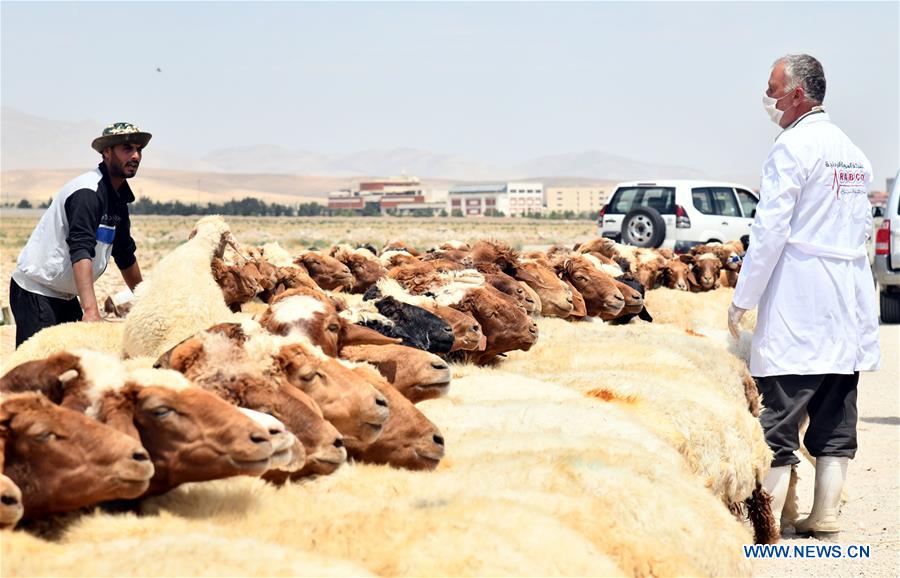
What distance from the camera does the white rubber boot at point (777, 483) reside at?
7.62 meters

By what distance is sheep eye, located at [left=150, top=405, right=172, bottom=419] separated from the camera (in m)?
4.14

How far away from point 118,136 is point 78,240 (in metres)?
0.71

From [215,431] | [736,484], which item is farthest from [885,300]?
[215,431]

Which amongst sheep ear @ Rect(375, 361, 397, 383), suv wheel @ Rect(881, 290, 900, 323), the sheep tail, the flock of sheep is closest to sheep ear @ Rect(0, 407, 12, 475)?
the flock of sheep

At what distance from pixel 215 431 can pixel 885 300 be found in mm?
20229

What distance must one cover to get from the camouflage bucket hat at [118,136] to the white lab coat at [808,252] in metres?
3.86

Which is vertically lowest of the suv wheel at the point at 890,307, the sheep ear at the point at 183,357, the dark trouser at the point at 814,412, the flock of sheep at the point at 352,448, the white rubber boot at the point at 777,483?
the suv wheel at the point at 890,307

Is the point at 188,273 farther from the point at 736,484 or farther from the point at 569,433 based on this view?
the point at 736,484

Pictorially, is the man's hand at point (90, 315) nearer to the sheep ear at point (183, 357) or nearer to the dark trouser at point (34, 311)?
the dark trouser at point (34, 311)

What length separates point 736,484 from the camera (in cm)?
705

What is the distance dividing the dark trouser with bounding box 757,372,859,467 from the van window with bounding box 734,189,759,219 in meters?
16.3

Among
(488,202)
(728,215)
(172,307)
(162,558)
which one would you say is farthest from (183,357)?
(488,202)

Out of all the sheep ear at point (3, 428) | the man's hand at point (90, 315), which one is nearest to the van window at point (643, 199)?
the man's hand at point (90, 315)

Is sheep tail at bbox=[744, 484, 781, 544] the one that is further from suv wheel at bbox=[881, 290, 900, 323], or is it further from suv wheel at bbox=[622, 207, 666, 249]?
suv wheel at bbox=[881, 290, 900, 323]
